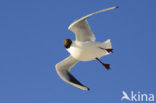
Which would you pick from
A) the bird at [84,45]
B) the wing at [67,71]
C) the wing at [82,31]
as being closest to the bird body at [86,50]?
the bird at [84,45]

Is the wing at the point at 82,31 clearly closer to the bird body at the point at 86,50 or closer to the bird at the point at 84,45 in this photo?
the bird at the point at 84,45

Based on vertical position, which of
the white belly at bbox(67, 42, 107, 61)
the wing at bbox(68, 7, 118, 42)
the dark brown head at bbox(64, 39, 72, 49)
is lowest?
the white belly at bbox(67, 42, 107, 61)

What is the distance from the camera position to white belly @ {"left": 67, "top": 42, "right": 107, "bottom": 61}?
12.3 m

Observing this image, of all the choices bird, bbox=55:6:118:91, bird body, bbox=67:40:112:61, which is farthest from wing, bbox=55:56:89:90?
bird body, bbox=67:40:112:61

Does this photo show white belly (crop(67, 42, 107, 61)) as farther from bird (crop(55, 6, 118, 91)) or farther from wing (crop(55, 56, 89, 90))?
wing (crop(55, 56, 89, 90))

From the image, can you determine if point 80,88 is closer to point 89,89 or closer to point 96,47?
point 89,89

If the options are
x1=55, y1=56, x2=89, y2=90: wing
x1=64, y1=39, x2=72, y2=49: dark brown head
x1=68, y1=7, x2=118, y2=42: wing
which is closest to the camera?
x1=68, y1=7, x2=118, y2=42: wing

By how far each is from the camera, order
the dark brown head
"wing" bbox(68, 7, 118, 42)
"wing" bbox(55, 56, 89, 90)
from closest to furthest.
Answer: "wing" bbox(68, 7, 118, 42) → the dark brown head → "wing" bbox(55, 56, 89, 90)

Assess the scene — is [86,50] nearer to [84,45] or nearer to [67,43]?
[84,45]

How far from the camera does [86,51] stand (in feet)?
40.4

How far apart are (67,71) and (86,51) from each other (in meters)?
1.78

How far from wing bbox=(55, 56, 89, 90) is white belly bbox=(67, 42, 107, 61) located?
1.05 meters

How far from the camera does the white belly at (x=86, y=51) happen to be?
12336 mm

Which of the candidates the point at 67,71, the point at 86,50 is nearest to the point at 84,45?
the point at 86,50
